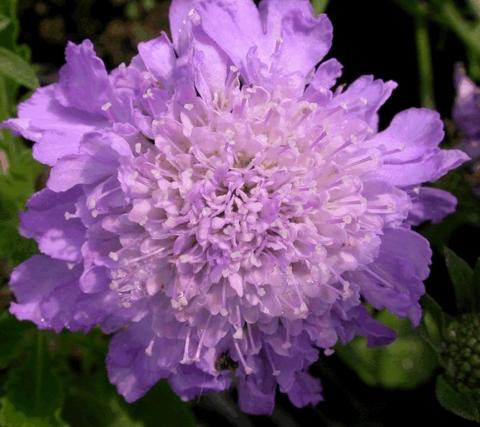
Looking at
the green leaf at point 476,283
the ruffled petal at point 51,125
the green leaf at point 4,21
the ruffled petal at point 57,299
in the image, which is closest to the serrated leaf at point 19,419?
the ruffled petal at point 57,299

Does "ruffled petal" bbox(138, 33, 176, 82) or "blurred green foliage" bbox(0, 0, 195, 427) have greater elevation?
"ruffled petal" bbox(138, 33, 176, 82)

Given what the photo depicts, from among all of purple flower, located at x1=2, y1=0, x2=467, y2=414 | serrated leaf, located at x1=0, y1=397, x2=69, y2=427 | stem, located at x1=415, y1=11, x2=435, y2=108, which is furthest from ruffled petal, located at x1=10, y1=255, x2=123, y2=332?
stem, located at x1=415, y1=11, x2=435, y2=108

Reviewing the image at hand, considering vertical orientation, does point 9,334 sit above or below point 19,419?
above

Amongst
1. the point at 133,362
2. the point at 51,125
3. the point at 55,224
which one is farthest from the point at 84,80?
the point at 133,362

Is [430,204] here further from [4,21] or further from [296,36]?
[4,21]

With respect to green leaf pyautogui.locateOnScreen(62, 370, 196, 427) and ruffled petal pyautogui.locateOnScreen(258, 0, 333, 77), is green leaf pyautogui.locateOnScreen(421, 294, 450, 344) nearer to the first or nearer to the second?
ruffled petal pyautogui.locateOnScreen(258, 0, 333, 77)

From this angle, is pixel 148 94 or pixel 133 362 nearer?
pixel 148 94
